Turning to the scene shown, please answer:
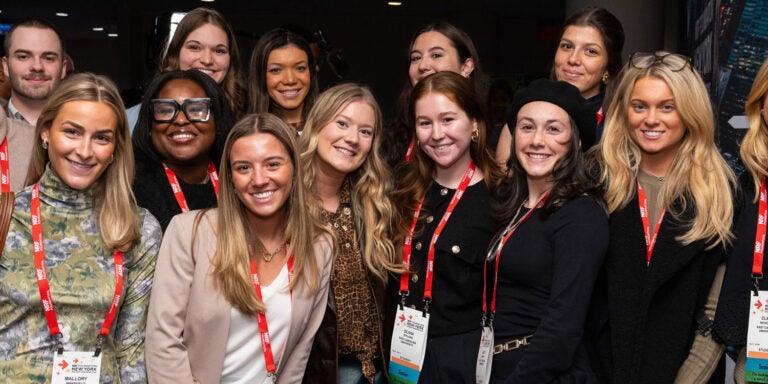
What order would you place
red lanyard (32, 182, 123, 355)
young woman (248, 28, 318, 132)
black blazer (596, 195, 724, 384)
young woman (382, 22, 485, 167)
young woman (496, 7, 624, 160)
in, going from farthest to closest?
young woman (382, 22, 485, 167)
young woman (248, 28, 318, 132)
young woman (496, 7, 624, 160)
black blazer (596, 195, 724, 384)
red lanyard (32, 182, 123, 355)

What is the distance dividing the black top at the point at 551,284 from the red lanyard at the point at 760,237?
1.58 ft

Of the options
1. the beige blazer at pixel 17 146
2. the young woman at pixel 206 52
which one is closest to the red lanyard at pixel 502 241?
the young woman at pixel 206 52

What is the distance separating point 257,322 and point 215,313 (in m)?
0.14

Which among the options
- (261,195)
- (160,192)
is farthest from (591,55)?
(160,192)

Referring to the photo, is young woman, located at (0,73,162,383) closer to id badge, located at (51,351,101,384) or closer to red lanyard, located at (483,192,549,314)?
id badge, located at (51,351,101,384)

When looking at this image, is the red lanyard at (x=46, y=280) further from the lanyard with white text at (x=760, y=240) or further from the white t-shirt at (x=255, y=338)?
the lanyard with white text at (x=760, y=240)

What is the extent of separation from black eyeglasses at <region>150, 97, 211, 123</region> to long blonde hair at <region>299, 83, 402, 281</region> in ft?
1.40

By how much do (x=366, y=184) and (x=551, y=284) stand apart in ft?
3.11

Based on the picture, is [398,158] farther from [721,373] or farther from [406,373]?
[721,373]

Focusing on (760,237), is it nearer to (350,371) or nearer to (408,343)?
(408,343)

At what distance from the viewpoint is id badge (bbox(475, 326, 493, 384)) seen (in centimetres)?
304

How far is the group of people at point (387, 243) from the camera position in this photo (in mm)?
2896

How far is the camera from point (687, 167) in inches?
122

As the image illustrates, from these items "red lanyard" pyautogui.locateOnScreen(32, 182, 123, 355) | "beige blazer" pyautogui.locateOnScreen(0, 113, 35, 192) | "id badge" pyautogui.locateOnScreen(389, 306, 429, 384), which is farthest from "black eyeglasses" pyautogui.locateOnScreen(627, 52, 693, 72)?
"beige blazer" pyautogui.locateOnScreen(0, 113, 35, 192)
